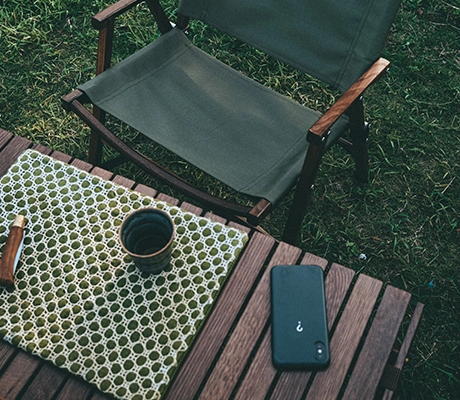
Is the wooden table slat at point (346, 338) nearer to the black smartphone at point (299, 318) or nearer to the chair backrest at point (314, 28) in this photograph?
the black smartphone at point (299, 318)

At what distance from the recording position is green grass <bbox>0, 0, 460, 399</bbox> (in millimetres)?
2248

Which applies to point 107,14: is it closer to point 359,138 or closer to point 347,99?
point 347,99

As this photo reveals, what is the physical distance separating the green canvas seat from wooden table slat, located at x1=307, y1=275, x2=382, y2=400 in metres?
0.50

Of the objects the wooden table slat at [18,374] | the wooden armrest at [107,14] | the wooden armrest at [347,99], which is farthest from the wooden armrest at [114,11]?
the wooden table slat at [18,374]

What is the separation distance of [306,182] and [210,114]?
1.86 feet

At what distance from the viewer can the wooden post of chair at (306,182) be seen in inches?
66.9

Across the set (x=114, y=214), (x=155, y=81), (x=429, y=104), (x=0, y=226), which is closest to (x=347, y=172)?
(x=429, y=104)

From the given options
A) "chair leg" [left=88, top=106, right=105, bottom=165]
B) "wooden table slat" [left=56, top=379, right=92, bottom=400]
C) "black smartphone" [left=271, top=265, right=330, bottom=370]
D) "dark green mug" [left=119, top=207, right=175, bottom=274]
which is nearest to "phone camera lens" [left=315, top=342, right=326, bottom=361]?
"black smartphone" [left=271, top=265, right=330, bottom=370]

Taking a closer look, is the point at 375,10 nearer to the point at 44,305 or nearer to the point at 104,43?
the point at 104,43

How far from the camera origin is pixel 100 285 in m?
1.32

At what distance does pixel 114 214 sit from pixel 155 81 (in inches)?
38.0

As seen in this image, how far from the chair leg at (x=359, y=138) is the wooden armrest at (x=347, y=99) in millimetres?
81

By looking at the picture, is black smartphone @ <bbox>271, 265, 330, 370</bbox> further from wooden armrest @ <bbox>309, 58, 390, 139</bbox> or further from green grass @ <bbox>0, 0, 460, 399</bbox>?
green grass @ <bbox>0, 0, 460, 399</bbox>

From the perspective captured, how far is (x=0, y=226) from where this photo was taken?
4.64 feet
